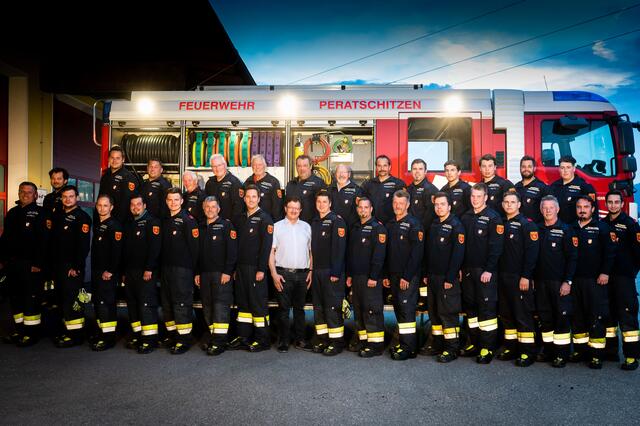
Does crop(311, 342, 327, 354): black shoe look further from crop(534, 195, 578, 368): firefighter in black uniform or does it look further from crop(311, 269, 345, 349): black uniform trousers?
crop(534, 195, 578, 368): firefighter in black uniform

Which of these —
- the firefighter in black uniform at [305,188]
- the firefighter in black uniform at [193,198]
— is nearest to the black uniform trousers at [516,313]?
the firefighter in black uniform at [305,188]

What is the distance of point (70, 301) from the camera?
19.0ft

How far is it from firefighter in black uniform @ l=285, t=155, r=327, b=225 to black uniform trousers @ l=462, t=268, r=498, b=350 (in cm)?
210

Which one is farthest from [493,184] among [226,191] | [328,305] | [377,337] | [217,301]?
[217,301]

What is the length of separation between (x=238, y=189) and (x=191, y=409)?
312 cm

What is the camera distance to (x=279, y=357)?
5477 millimetres

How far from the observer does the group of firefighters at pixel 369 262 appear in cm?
530

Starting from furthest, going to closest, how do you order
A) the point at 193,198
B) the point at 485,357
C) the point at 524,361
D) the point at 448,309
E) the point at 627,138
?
the point at 193,198 → the point at 627,138 → the point at 448,309 → the point at 485,357 → the point at 524,361

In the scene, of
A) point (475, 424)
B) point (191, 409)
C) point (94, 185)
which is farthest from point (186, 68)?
point (475, 424)

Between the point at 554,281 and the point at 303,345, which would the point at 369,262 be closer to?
the point at 303,345

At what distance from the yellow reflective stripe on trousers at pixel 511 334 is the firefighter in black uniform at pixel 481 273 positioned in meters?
0.12

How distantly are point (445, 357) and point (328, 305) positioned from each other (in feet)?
4.80

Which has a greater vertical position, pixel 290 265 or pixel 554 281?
pixel 290 265

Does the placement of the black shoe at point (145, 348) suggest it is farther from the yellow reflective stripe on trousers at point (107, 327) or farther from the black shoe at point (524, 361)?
the black shoe at point (524, 361)
